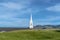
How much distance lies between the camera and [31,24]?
81.1 m

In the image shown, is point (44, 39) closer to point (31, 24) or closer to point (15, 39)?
point (15, 39)

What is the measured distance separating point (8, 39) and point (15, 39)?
2.00m

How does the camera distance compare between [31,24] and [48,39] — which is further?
[31,24]

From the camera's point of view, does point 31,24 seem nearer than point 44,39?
No

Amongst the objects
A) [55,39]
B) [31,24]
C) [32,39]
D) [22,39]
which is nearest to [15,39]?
[22,39]

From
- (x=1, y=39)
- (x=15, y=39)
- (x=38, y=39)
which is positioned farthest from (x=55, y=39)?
(x=1, y=39)

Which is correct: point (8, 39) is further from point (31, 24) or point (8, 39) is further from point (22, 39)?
point (31, 24)

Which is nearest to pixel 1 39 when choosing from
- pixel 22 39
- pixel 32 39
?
pixel 22 39

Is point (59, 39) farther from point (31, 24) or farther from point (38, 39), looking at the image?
point (31, 24)

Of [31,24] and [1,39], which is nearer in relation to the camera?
[1,39]

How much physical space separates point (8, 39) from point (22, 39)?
4.00m

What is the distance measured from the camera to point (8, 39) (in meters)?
40.6

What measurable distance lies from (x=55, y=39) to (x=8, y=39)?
1358 centimetres

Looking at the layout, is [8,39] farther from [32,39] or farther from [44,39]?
[44,39]
